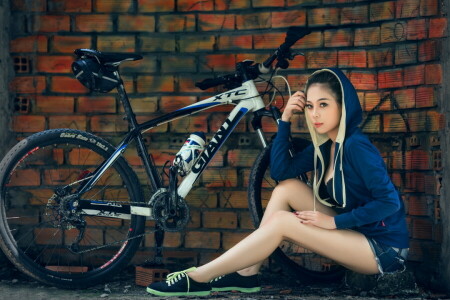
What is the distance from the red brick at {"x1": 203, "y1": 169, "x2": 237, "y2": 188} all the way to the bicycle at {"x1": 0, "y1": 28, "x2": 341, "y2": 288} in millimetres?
189

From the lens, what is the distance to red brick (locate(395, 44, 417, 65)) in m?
3.40

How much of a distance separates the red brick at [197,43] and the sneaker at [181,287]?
4.43ft

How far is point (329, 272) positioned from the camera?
138 inches

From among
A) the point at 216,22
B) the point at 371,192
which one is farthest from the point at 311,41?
the point at 371,192

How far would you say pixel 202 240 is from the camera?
3727 millimetres

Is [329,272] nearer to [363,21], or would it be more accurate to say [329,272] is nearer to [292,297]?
[292,297]

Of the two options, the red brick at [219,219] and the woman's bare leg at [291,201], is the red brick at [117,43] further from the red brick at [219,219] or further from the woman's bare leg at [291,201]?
the woman's bare leg at [291,201]

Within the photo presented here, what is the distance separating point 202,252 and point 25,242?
1.04 metres

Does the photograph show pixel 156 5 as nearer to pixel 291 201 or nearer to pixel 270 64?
pixel 270 64

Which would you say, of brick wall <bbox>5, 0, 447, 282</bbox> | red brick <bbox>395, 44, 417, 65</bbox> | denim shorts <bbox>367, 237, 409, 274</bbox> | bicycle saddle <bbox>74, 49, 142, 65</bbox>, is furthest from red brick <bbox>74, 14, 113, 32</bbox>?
denim shorts <bbox>367, 237, 409, 274</bbox>

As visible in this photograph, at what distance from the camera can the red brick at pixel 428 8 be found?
3.28 metres

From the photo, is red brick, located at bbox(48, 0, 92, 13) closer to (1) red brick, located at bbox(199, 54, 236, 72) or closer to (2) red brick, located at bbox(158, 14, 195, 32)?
(2) red brick, located at bbox(158, 14, 195, 32)

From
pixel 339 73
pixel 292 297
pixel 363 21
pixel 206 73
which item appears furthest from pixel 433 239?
pixel 206 73

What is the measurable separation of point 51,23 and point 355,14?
1756mm
